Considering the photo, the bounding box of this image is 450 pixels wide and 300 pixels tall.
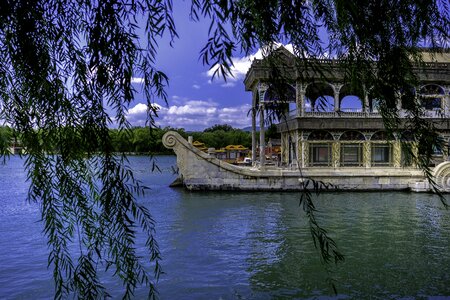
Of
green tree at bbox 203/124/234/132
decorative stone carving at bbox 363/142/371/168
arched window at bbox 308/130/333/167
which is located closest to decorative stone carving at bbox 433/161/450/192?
decorative stone carving at bbox 363/142/371/168

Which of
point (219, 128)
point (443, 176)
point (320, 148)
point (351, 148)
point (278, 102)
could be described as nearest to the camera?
point (278, 102)

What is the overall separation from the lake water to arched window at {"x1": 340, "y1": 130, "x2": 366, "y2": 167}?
6.39m

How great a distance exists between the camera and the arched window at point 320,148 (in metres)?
22.7

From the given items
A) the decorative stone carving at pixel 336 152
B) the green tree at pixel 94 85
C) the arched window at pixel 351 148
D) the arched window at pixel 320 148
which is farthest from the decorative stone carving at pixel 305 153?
the green tree at pixel 94 85

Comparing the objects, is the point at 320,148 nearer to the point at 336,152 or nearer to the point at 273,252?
the point at 336,152

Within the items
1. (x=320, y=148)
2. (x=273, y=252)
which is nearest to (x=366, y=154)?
(x=320, y=148)

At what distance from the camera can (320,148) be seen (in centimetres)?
2305

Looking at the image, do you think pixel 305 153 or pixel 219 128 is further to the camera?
pixel 219 128

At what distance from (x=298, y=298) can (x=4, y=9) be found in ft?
17.9

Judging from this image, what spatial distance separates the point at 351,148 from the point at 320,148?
159 centimetres

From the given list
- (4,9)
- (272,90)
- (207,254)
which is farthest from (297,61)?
(207,254)

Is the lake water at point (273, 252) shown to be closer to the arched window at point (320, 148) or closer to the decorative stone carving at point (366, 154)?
the decorative stone carving at point (366, 154)

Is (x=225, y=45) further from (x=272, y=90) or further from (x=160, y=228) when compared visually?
(x=160, y=228)

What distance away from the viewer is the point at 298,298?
6.38 meters
